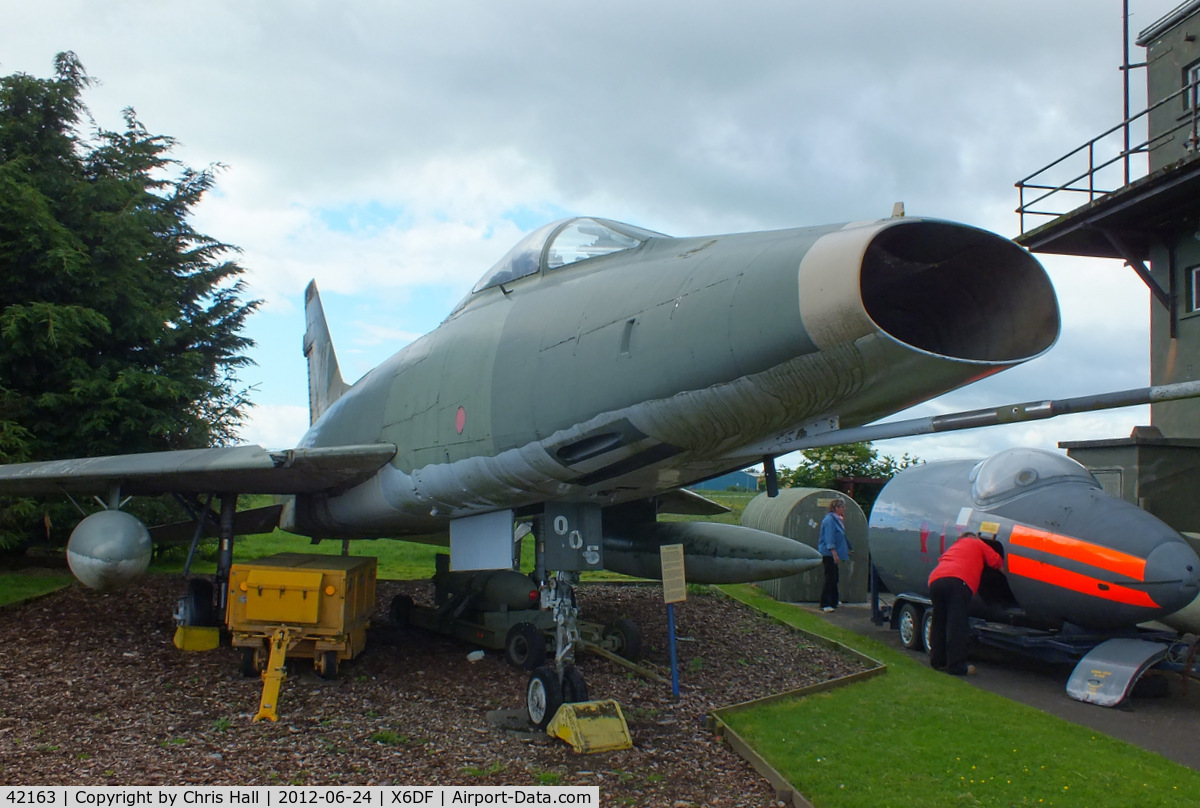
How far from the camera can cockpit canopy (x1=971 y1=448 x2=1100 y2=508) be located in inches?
314

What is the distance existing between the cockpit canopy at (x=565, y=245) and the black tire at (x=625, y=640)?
3767 mm

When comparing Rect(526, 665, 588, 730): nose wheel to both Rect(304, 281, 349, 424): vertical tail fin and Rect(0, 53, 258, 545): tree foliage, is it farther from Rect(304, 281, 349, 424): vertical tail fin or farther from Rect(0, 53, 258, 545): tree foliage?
Rect(0, 53, 258, 545): tree foliage

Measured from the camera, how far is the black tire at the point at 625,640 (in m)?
7.74

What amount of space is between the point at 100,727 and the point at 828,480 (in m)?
14.8

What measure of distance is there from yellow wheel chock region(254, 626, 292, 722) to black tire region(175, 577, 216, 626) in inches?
99.8

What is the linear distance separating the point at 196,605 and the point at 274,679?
309 centimetres

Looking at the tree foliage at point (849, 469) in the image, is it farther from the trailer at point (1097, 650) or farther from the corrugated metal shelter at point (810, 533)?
the trailer at point (1097, 650)

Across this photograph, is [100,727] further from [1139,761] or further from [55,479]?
[1139,761]

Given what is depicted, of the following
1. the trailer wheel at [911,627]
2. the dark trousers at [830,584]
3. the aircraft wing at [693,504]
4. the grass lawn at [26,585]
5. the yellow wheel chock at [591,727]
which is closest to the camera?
the yellow wheel chock at [591,727]

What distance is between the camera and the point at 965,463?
9375 millimetres

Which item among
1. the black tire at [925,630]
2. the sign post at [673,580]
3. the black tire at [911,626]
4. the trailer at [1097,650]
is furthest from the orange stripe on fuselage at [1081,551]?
the sign post at [673,580]

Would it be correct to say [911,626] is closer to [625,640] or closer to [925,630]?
[925,630]

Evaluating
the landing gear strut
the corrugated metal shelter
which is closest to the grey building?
the corrugated metal shelter

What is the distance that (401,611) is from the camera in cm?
930
